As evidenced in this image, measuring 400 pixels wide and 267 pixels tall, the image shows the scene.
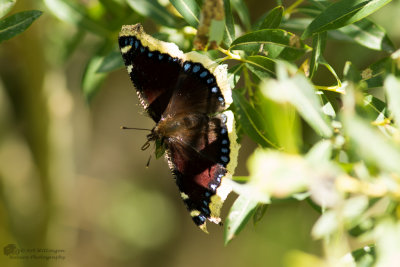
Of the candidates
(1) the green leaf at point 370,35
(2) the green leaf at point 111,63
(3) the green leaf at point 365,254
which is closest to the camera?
(3) the green leaf at point 365,254

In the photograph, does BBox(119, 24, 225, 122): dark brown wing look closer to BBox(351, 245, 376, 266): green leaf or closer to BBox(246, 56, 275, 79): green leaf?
BBox(246, 56, 275, 79): green leaf

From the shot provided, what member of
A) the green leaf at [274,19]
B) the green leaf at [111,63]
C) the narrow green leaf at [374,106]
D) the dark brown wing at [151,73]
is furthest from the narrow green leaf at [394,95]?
the green leaf at [111,63]

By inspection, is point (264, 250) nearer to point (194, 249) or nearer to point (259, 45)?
point (194, 249)

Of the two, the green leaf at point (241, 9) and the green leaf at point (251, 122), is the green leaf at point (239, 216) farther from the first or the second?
the green leaf at point (241, 9)

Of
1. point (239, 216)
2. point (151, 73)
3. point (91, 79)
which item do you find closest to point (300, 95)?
point (239, 216)

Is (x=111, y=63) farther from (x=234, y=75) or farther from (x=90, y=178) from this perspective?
(x=90, y=178)
